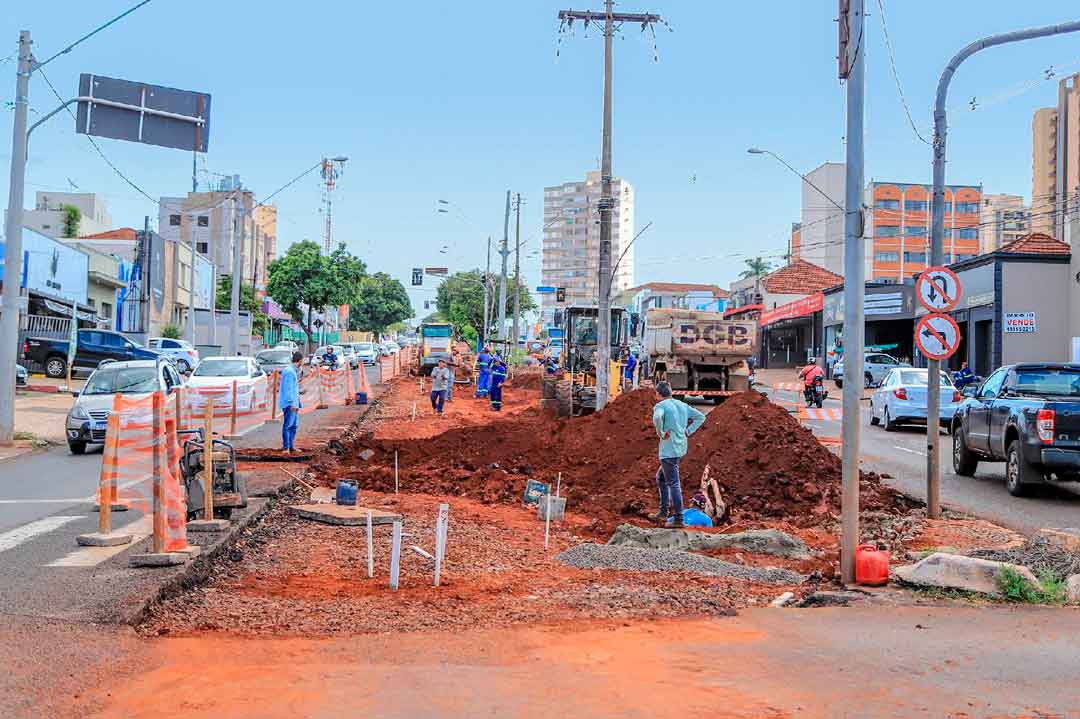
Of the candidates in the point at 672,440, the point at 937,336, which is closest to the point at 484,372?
the point at 672,440

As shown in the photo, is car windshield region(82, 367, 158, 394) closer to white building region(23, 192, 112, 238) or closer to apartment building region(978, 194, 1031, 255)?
white building region(23, 192, 112, 238)

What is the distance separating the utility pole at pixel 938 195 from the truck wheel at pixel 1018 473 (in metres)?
2.21

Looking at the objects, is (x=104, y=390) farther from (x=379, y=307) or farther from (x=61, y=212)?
(x=379, y=307)

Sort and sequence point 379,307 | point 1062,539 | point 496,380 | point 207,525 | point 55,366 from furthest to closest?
point 379,307 → point 55,366 → point 496,380 → point 207,525 → point 1062,539

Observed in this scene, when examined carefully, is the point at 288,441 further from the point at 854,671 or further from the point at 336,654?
the point at 854,671

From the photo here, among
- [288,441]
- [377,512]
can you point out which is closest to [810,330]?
[288,441]

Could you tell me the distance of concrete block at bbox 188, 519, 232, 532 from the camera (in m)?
10.9

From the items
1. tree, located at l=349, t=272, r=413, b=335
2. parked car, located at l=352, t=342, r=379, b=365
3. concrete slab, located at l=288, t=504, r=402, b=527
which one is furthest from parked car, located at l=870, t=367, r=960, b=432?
tree, located at l=349, t=272, r=413, b=335

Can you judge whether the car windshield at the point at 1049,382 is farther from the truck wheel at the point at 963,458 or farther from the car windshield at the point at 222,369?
the car windshield at the point at 222,369

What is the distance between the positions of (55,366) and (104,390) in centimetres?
2208

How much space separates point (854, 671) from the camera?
638 centimetres

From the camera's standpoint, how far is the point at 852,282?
9250 mm

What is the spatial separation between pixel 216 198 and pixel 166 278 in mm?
22590

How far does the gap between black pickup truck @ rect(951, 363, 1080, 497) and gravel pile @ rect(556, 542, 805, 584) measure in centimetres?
606
